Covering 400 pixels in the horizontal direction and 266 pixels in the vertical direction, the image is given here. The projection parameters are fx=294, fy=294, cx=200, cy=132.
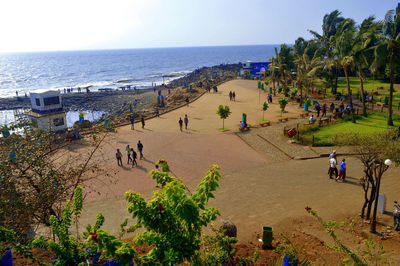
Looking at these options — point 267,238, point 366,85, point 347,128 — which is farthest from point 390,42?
point 366,85

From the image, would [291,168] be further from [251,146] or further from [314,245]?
[314,245]

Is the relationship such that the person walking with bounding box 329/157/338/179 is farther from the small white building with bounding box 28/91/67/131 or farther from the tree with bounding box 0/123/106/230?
the small white building with bounding box 28/91/67/131

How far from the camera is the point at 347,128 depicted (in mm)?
22547

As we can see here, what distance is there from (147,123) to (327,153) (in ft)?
52.9

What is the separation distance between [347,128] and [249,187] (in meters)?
12.6

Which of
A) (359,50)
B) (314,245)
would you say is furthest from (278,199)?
(359,50)

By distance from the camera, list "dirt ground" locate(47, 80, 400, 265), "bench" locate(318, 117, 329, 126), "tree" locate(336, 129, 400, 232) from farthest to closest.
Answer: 1. "bench" locate(318, 117, 329, 126)
2. "dirt ground" locate(47, 80, 400, 265)
3. "tree" locate(336, 129, 400, 232)

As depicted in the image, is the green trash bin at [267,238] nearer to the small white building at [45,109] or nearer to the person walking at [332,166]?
the person walking at [332,166]

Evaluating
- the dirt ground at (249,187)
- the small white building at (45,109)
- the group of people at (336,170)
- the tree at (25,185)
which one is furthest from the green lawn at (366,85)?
the tree at (25,185)

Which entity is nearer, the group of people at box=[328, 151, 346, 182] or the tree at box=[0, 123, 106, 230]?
the tree at box=[0, 123, 106, 230]

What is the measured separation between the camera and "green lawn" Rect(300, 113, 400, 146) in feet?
67.5

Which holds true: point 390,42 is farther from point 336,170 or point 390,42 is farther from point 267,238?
point 267,238

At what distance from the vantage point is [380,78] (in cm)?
4488

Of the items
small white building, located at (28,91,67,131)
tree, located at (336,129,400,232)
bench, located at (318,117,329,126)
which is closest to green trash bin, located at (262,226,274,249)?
tree, located at (336,129,400,232)
